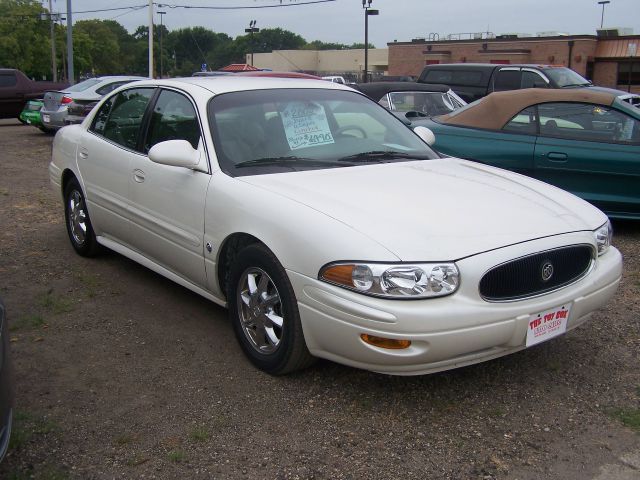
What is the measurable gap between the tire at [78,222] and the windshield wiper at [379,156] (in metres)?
2.46

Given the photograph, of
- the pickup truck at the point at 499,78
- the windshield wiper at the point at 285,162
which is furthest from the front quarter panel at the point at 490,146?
the pickup truck at the point at 499,78

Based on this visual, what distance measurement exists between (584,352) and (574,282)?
0.74 meters

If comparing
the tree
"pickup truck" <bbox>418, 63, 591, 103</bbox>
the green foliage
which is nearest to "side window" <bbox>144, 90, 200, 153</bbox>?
"pickup truck" <bbox>418, 63, 591, 103</bbox>

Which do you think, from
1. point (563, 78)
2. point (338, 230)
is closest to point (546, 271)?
point (338, 230)

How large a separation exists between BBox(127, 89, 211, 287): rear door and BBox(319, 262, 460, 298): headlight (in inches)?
52.3

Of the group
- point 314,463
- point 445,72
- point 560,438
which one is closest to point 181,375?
point 314,463

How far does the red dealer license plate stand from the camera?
3.26 metres

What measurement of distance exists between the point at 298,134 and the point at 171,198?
2.90 feet

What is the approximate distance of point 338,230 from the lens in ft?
10.5

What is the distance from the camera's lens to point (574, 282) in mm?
3514

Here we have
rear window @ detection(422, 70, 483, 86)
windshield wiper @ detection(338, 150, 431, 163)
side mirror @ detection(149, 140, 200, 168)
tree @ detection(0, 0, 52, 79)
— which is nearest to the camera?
side mirror @ detection(149, 140, 200, 168)

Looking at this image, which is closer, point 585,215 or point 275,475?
point 275,475

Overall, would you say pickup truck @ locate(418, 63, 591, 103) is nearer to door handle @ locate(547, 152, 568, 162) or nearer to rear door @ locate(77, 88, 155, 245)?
door handle @ locate(547, 152, 568, 162)

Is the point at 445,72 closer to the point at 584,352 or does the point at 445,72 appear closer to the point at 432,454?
the point at 584,352
